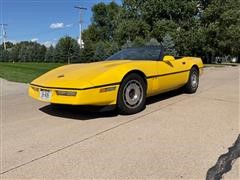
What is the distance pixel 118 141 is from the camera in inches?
147

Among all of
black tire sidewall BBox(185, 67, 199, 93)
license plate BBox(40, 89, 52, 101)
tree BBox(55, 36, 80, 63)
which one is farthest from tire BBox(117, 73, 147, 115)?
tree BBox(55, 36, 80, 63)

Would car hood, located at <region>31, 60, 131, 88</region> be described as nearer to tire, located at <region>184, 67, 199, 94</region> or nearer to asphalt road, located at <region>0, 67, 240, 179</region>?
asphalt road, located at <region>0, 67, 240, 179</region>

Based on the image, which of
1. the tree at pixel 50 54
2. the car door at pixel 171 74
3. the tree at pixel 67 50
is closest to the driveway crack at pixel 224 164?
the car door at pixel 171 74

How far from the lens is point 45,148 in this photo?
3.56 meters

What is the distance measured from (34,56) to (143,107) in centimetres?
4620

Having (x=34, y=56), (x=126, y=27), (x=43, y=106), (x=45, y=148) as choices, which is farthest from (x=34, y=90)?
(x=34, y=56)

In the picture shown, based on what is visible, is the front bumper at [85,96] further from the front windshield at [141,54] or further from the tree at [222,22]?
the tree at [222,22]

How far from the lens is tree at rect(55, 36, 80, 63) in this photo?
40.1 m

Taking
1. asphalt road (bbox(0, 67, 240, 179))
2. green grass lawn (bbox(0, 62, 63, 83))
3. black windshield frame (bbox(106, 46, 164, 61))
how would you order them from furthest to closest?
green grass lawn (bbox(0, 62, 63, 83)), black windshield frame (bbox(106, 46, 164, 61)), asphalt road (bbox(0, 67, 240, 179))

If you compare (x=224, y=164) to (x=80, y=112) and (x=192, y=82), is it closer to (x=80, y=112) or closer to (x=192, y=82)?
(x=80, y=112)

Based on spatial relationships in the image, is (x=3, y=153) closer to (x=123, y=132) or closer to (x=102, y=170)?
(x=102, y=170)

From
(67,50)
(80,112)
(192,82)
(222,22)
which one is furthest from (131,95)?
(67,50)

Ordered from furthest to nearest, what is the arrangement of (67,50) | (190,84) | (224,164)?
(67,50)
(190,84)
(224,164)

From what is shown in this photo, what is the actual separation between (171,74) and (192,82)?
1.26 metres
